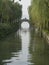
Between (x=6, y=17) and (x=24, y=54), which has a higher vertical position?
(x=6, y=17)

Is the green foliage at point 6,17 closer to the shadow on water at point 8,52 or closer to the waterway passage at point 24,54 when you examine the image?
the shadow on water at point 8,52

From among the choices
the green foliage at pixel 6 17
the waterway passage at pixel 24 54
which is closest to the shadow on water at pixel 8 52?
the waterway passage at pixel 24 54

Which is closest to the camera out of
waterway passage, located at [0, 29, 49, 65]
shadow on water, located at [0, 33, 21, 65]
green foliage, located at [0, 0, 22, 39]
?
waterway passage, located at [0, 29, 49, 65]

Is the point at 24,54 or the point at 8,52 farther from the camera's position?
the point at 8,52

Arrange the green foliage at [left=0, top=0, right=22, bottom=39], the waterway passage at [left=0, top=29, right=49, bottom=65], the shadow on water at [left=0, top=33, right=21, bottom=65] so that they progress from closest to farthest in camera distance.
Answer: the waterway passage at [left=0, top=29, right=49, bottom=65] → the shadow on water at [left=0, top=33, right=21, bottom=65] → the green foliage at [left=0, top=0, right=22, bottom=39]

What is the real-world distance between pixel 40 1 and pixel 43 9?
132 centimetres

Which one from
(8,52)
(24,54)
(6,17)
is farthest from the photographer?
(6,17)

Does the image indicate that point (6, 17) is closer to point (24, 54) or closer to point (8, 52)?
point (8, 52)

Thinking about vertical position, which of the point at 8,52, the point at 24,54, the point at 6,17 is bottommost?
the point at 24,54

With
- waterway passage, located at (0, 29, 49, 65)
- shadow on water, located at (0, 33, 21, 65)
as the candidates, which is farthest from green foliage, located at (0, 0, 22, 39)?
waterway passage, located at (0, 29, 49, 65)

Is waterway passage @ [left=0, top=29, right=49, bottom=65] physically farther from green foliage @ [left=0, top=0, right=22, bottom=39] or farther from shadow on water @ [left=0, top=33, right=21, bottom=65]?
green foliage @ [left=0, top=0, right=22, bottom=39]

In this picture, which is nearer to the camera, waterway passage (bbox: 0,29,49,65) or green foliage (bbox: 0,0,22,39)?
waterway passage (bbox: 0,29,49,65)

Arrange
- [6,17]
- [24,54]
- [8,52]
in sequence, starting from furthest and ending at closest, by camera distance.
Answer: [6,17] → [8,52] → [24,54]

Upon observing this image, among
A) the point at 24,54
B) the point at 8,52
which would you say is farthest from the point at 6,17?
the point at 24,54
